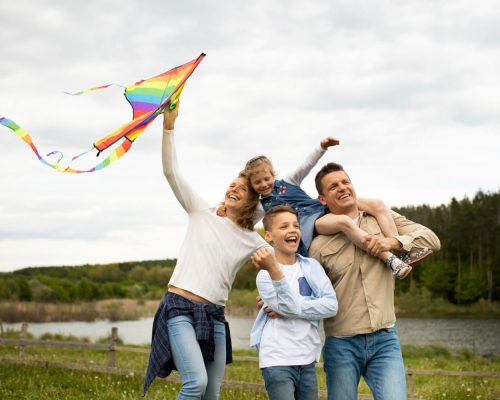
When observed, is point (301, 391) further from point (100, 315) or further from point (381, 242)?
point (100, 315)

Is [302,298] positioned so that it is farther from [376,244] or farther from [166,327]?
[166,327]

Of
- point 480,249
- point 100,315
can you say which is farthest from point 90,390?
point 480,249

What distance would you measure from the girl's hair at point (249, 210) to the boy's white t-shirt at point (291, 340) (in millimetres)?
642

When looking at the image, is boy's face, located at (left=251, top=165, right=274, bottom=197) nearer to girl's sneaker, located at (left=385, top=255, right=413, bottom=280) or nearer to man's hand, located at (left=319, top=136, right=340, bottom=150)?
man's hand, located at (left=319, top=136, right=340, bottom=150)

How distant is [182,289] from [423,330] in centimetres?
3411

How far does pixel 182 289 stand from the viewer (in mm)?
4289

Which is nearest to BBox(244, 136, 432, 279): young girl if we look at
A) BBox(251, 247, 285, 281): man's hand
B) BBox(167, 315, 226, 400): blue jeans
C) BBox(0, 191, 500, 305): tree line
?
BBox(251, 247, 285, 281): man's hand

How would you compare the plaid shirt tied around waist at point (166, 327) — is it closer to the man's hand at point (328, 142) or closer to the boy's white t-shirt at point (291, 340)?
the boy's white t-shirt at point (291, 340)

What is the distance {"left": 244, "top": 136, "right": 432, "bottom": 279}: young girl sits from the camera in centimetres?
396

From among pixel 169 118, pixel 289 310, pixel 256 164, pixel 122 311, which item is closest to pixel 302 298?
pixel 289 310

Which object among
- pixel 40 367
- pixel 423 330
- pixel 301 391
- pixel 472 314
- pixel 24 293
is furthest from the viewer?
pixel 24 293

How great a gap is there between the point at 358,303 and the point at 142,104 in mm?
1969

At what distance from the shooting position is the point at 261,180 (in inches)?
175

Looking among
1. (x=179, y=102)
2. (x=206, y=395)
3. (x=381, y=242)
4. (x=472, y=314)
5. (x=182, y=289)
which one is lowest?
(x=472, y=314)
